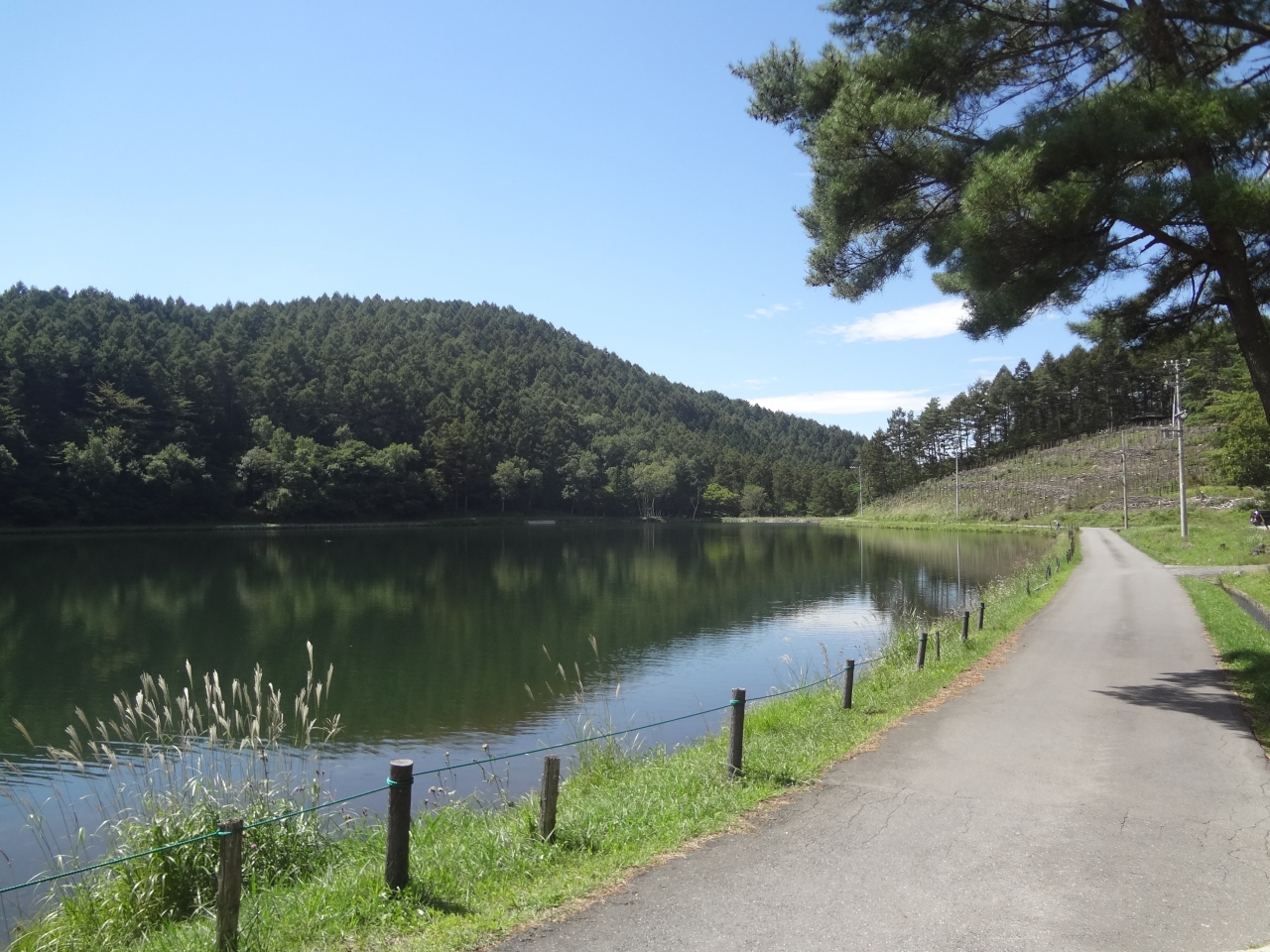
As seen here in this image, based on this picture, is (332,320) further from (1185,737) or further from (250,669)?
(1185,737)

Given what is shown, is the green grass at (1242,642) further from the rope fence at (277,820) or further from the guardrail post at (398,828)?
the guardrail post at (398,828)

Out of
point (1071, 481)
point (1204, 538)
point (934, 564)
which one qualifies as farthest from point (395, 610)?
point (1071, 481)

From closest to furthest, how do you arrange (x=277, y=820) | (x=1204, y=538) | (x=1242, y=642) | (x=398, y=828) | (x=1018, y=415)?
(x=398, y=828) < (x=277, y=820) < (x=1242, y=642) < (x=1204, y=538) < (x=1018, y=415)

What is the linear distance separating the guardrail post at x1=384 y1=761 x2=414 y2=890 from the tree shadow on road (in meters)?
8.35

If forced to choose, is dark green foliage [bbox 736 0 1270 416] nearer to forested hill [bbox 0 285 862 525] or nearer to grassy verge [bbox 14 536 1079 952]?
grassy verge [bbox 14 536 1079 952]

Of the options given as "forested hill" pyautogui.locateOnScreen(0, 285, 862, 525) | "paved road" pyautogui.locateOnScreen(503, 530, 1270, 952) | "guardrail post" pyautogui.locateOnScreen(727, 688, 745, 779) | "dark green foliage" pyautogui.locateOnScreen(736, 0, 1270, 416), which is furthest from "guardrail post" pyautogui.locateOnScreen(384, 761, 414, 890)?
"forested hill" pyautogui.locateOnScreen(0, 285, 862, 525)

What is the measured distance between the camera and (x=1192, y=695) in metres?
10.2

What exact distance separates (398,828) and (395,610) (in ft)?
71.9

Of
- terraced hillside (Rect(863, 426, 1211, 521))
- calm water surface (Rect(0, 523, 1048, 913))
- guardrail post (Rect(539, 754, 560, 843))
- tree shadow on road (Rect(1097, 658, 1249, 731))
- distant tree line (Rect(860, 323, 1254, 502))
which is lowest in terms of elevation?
calm water surface (Rect(0, 523, 1048, 913))

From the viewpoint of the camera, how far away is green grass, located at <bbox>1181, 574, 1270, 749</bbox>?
366 inches

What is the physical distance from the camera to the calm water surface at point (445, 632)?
13.4 metres

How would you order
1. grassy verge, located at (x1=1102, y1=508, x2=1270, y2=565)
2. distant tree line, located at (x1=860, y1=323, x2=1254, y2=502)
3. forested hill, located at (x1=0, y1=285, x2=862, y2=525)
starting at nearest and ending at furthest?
1. grassy verge, located at (x1=1102, y1=508, x2=1270, y2=565)
2. forested hill, located at (x1=0, y1=285, x2=862, y2=525)
3. distant tree line, located at (x1=860, y1=323, x2=1254, y2=502)

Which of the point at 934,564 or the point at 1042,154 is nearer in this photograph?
the point at 1042,154

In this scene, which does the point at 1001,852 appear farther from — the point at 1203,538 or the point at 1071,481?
the point at 1071,481
